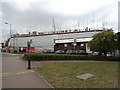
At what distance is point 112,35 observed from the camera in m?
15.3

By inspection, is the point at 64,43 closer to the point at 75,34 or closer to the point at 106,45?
the point at 75,34

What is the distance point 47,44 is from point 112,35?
142ft

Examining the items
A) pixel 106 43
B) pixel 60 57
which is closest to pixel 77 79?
pixel 60 57


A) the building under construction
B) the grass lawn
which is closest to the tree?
the grass lawn

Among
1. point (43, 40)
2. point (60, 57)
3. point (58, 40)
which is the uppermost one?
point (43, 40)

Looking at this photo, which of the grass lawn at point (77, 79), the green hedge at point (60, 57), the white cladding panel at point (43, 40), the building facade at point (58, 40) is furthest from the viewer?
the white cladding panel at point (43, 40)

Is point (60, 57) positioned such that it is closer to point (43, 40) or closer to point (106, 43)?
point (106, 43)

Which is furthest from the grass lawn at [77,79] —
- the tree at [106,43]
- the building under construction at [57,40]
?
the building under construction at [57,40]

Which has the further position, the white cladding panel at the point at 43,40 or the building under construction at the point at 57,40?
the white cladding panel at the point at 43,40

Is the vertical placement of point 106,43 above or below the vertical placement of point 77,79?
above

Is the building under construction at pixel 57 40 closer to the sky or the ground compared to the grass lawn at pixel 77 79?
closer to the sky

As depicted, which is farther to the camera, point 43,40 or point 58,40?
point 43,40

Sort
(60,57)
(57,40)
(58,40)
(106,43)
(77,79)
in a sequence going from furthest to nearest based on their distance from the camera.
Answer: (57,40) → (58,40) → (106,43) → (60,57) → (77,79)

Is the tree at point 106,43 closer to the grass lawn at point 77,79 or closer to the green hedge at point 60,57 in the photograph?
the green hedge at point 60,57
